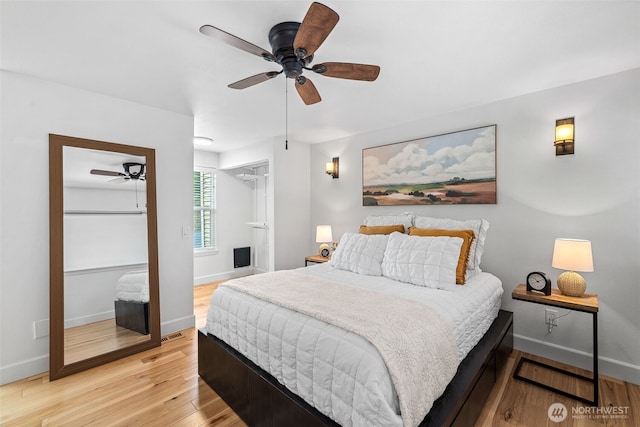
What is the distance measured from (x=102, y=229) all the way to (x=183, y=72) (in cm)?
164

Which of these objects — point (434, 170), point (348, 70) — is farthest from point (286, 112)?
point (434, 170)

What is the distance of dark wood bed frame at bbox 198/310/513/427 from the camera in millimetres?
1471

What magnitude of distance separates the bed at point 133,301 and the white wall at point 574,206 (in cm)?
335

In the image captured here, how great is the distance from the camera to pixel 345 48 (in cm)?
195

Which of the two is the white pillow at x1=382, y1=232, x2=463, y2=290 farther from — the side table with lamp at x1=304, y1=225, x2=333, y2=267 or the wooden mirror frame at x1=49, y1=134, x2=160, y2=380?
the wooden mirror frame at x1=49, y1=134, x2=160, y2=380

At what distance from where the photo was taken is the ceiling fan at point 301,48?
4.38ft

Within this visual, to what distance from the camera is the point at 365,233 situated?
129 inches

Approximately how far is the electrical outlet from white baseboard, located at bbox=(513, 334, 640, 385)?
0.19m

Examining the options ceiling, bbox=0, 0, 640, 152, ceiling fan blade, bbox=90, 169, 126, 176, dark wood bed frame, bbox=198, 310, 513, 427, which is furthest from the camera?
ceiling fan blade, bbox=90, 169, 126, 176

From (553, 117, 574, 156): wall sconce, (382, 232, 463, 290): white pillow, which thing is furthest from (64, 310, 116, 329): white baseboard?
(553, 117, 574, 156): wall sconce

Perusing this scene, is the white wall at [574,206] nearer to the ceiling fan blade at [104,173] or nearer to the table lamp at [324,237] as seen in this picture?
the table lamp at [324,237]

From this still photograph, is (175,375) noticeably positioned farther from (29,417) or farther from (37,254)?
(37,254)

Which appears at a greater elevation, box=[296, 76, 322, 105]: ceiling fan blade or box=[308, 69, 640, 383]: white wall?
box=[296, 76, 322, 105]: ceiling fan blade

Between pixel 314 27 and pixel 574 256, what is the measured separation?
2.39m
